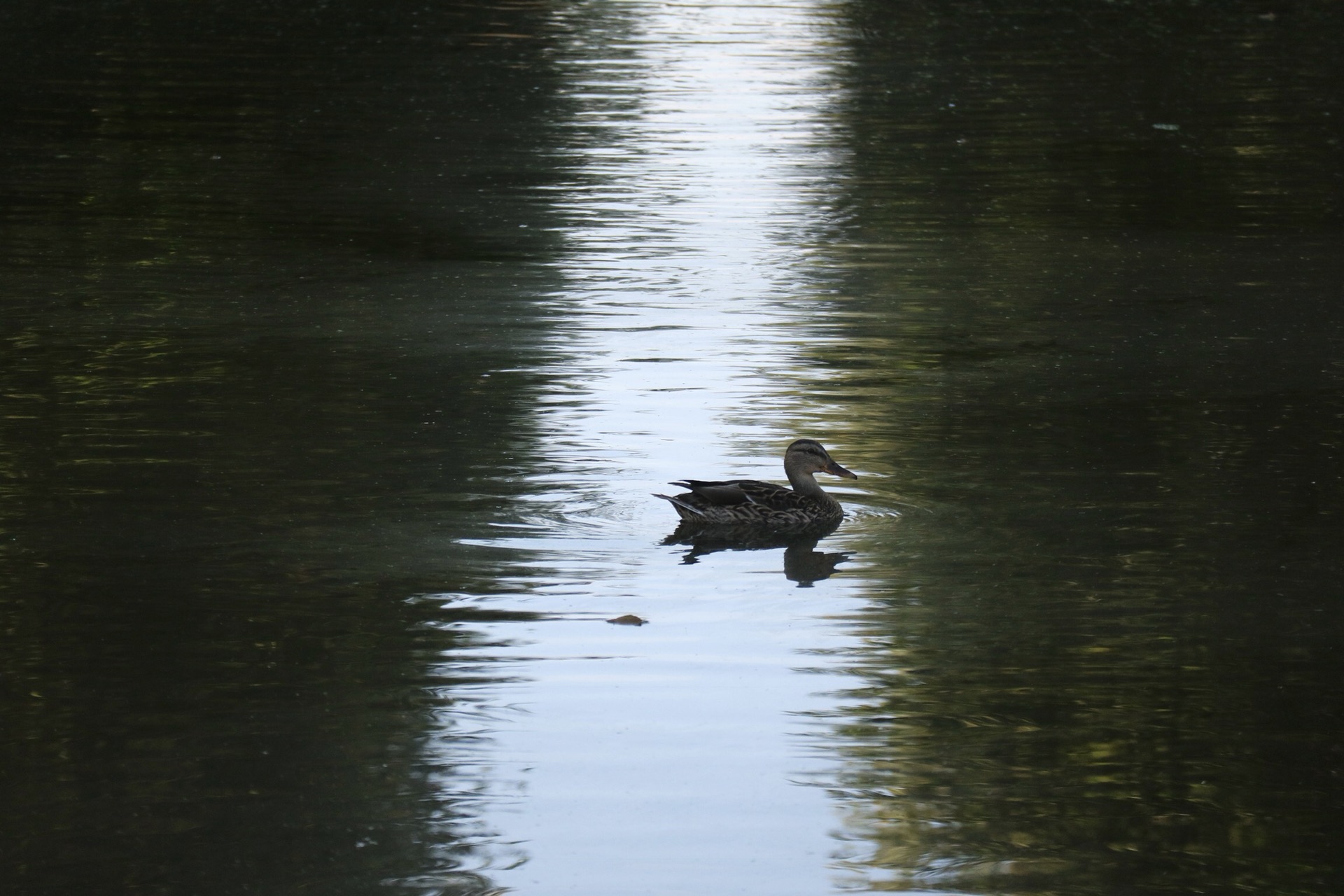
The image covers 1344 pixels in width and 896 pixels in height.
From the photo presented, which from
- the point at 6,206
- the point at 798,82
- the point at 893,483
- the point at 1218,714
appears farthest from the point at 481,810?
the point at 798,82

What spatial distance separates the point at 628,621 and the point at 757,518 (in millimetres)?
1570

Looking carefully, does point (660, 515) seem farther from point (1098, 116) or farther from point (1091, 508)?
point (1098, 116)

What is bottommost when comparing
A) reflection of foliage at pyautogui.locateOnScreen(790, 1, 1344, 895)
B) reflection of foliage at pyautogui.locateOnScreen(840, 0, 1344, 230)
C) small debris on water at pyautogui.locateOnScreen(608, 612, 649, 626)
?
reflection of foliage at pyautogui.locateOnScreen(840, 0, 1344, 230)

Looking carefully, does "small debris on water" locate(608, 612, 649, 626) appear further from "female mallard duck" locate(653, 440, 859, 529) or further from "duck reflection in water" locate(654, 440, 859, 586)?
"female mallard duck" locate(653, 440, 859, 529)

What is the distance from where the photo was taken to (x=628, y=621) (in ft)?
28.6

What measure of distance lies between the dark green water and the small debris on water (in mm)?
38

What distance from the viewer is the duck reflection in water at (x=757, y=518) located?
10.0 meters

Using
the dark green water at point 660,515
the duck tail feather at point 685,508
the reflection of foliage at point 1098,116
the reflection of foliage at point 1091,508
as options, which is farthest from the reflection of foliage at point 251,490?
the reflection of foliage at point 1098,116

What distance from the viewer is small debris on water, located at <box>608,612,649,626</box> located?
28.6ft

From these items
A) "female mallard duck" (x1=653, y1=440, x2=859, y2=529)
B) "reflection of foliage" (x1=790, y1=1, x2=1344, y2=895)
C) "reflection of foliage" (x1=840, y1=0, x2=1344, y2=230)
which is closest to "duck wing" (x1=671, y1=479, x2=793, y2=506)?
"female mallard duck" (x1=653, y1=440, x2=859, y2=529)

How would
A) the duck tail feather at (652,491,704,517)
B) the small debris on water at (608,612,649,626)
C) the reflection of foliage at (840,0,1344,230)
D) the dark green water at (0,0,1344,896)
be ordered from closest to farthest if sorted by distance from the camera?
the dark green water at (0,0,1344,896) → the small debris on water at (608,612,649,626) → the duck tail feather at (652,491,704,517) → the reflection of foliage at (840,0,1344,230)

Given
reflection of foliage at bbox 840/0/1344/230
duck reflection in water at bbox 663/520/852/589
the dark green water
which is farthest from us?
reflection of foliage at bbox 840/0/1344/230

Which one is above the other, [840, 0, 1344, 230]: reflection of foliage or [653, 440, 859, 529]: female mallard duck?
[653, 440, 859, 529]: female mallard duck

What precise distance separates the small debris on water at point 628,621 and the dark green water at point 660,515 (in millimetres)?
38
